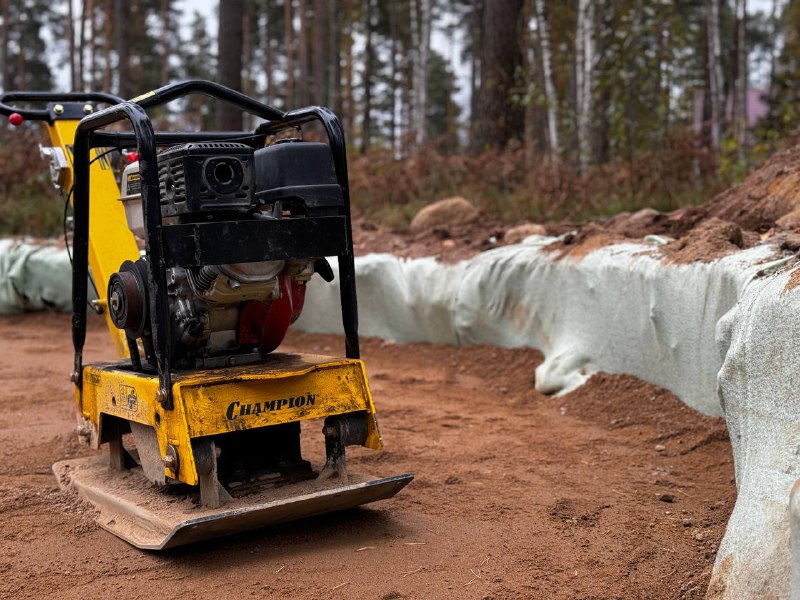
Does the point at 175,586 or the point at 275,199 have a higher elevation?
the point at 275,199

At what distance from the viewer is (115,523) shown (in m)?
3.69

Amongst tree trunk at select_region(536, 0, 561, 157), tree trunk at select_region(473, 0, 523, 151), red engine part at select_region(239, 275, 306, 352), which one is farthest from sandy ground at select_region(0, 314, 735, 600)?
tree trunk at select_region(473, 0, 523, 151)

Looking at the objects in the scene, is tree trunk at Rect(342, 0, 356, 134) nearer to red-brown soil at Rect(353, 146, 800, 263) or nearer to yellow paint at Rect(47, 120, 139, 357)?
red-brown soil at Rect(353, 146, 800, 263)

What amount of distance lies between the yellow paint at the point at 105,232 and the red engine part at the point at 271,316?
84cm

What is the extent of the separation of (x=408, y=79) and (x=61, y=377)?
103 feet

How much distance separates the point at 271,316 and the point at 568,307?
2956 millimetres

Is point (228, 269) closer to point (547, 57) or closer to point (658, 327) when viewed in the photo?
point (658, 327)

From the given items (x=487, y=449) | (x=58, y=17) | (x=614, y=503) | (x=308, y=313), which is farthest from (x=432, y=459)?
(x=58, y=17)

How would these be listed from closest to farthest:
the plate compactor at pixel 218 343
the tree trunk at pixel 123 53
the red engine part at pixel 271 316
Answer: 1. the plate compactor at pixel 218 343
2. the red engine part at pixel 271 316
3. the tree trunk at pixel 123 53

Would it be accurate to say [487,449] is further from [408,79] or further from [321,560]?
[408,79]

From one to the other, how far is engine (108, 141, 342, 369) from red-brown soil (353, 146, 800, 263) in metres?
2.33

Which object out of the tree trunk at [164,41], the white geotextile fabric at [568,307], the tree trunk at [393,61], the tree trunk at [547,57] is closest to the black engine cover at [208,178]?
the white geotextile fabric at [568,307]

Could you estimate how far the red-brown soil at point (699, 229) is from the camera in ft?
17.2

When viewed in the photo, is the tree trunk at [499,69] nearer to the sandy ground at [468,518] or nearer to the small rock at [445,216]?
the small rock at [445,216]
